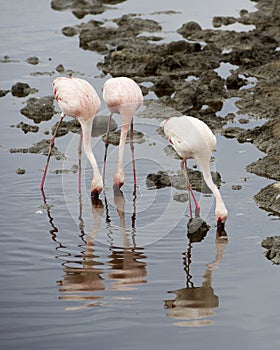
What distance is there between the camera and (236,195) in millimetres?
10531

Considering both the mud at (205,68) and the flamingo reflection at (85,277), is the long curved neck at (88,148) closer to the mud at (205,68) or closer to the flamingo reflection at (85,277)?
the flamingo reflection at (85,277)

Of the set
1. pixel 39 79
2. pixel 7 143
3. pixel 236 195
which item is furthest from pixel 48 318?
pixel 39 79

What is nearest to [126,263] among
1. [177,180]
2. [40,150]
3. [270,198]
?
[270,198]

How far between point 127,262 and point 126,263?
27 mm

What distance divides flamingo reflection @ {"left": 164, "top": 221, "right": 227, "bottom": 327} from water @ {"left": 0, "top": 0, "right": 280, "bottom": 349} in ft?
0.05

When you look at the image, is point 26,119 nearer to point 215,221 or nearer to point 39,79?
point 39,79

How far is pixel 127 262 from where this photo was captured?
357 inches

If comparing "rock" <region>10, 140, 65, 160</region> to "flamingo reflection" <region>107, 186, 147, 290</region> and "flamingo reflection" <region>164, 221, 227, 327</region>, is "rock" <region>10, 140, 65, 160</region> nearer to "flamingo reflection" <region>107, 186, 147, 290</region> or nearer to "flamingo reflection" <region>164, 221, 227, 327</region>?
"flamingo reflection" <region>107, 186, 147, 290</region>

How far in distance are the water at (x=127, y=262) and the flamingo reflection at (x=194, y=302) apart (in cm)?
2

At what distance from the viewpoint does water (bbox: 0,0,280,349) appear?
294 inches

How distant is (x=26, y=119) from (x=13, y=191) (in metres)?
3.04

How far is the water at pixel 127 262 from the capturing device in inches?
294

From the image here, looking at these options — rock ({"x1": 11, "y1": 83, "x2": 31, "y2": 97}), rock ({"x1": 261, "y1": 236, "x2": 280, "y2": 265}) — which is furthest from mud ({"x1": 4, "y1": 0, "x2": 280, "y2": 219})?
rock ({"x1": 261, "y1": 236, "x2": 280, "y2": 265})

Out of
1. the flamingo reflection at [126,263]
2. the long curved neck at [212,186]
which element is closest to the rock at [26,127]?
the flamingo reflection at [126,263]
